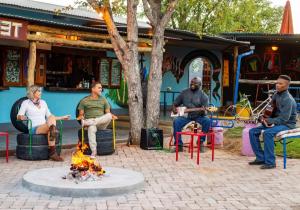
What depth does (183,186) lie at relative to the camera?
7.23 metres

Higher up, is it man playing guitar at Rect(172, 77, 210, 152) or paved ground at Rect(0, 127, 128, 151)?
man playing guitar at Rect(172, 77, 210, 152)

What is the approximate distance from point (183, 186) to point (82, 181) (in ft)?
4.68

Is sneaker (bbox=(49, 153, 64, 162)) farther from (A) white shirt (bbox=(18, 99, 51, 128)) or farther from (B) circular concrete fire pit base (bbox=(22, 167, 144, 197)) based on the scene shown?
(B) circular concrete fire pit base (bbox=(22, 167, 144, 197))

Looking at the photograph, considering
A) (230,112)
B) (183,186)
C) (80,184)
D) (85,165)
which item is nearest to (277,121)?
(183,186)

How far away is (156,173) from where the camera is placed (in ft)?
26.8

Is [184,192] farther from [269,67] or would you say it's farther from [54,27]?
[269,67]

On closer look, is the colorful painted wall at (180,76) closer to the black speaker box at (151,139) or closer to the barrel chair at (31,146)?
the black speaker box at (151,139)

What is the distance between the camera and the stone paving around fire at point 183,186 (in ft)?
20.1

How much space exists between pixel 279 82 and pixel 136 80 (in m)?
3.36

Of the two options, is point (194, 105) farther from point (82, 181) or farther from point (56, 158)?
point (82, 181)

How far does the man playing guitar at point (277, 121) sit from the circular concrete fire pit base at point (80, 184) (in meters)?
2.60

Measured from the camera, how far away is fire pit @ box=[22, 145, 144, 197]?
636 cm

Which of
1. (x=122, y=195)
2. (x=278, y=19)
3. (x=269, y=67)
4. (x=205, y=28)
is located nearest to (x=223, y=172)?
(x=122, y=195)

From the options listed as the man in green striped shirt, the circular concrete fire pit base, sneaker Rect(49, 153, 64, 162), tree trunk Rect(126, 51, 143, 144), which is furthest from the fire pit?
tree trunk Rect(126, 51, 143, 144)
